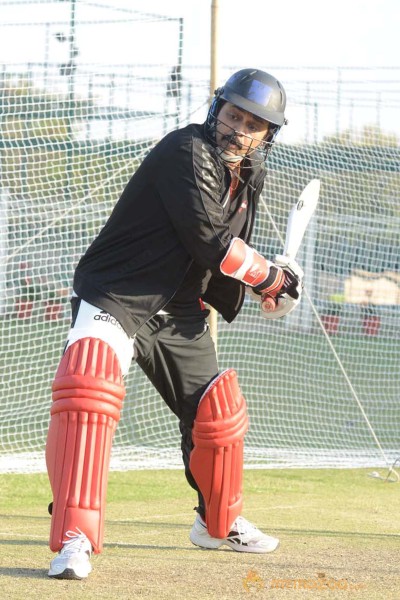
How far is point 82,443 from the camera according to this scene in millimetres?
3656

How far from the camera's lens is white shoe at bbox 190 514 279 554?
14.2 ft

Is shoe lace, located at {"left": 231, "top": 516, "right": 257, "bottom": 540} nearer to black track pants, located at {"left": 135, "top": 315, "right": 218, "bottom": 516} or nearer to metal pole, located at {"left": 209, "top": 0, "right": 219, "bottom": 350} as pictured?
black track pants, located at {"left": 135, "top": 315, "right": 218, "bottom": 516}

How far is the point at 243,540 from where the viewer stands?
4.34 metres

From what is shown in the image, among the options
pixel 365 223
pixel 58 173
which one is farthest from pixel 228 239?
pixel 365 223

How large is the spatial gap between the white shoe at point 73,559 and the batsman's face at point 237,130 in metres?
1.53

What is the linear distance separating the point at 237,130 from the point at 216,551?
172 centimetres

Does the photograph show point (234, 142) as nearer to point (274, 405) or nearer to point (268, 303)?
point (268, 303)

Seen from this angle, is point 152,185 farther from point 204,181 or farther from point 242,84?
point 242,84

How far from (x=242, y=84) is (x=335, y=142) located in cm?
761

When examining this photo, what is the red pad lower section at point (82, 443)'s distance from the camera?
3.64 m

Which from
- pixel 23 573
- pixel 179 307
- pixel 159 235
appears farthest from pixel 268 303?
pixel 23 573

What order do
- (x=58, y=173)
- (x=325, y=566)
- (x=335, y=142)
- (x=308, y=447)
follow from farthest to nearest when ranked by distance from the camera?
1. (x=335, y=142)
2. (x=58, y=173)
3. (x=308, y=447)
4. (x=325, y=566)

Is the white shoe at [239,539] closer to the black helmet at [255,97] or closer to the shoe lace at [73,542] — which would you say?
the shoe lace at [73,542]

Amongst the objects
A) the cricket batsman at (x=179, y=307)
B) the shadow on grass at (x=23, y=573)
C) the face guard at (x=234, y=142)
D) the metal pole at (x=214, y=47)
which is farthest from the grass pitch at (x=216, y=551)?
the metal pole at (x=214, y=47)
